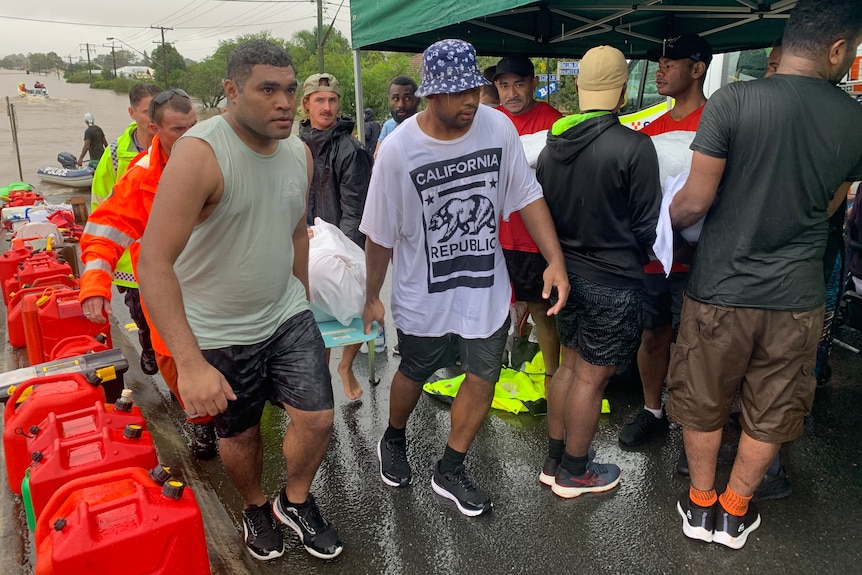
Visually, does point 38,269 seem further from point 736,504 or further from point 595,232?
point 736,504

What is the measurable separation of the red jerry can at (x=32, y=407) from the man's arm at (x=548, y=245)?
211 centimetres

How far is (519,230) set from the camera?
318cm

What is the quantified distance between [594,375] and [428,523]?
39.6 inches

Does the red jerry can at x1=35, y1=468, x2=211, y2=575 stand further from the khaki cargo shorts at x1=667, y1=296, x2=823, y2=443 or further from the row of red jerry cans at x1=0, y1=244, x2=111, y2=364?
the khaki cargo shorts at x1=667, y1=296, x2=823, y2=443

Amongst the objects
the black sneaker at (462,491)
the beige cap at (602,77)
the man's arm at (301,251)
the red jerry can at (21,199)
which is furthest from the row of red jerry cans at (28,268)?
the beige cap at (602,77)

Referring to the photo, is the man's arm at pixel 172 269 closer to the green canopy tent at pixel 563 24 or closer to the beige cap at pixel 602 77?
the beige cap at pixel 602 77

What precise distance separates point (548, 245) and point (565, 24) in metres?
3.19

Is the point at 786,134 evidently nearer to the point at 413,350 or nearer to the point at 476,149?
the point at 476,149

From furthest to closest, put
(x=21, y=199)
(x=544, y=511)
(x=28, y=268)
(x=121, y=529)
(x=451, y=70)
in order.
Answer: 1. (x=21, y=199)
2. (x=28, y=268)
3. (x=544, y=511)
4. (x=451, y=70)
5. (x=121, y=529)

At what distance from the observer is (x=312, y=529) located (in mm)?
2514

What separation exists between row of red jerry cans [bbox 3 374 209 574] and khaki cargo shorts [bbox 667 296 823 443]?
1947 millimetres

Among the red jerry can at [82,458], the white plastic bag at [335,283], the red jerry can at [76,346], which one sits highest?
the white plastic bag at [335,283]

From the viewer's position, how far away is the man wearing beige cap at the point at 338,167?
3.88 metres

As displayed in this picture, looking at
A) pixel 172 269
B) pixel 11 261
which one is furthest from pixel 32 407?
pixel 11 261
